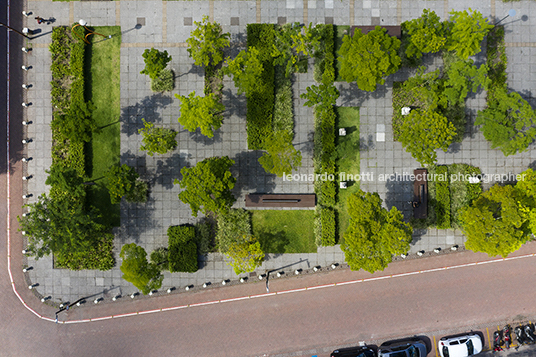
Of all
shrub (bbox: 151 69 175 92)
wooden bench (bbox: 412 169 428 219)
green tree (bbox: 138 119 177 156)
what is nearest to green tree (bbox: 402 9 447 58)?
wooden bench (bbox: 412 169 428 219)

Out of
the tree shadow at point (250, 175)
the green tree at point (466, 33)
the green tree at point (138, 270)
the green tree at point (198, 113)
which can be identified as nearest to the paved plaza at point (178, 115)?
the tree shadow at point (250, 175)

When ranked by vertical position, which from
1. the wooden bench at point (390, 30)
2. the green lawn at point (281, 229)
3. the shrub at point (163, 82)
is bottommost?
the green lawn at point (281, 229)

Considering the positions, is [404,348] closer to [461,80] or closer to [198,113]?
[461,80]

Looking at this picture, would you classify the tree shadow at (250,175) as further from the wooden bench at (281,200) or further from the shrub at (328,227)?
the shrub at (328,227)

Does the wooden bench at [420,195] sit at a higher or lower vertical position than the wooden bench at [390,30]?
lower

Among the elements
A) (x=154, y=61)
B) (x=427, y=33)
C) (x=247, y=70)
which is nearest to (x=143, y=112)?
(x=154, y=61)

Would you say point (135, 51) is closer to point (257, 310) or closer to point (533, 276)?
point (257, 310)

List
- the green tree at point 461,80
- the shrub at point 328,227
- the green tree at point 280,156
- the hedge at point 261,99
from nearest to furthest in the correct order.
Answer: the green tree at point 280,156
the green tree at point 461,80
the hedge at point 261,99
the shrub at point 328,227

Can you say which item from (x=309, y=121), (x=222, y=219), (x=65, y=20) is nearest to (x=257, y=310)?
(x=222, y=219)
